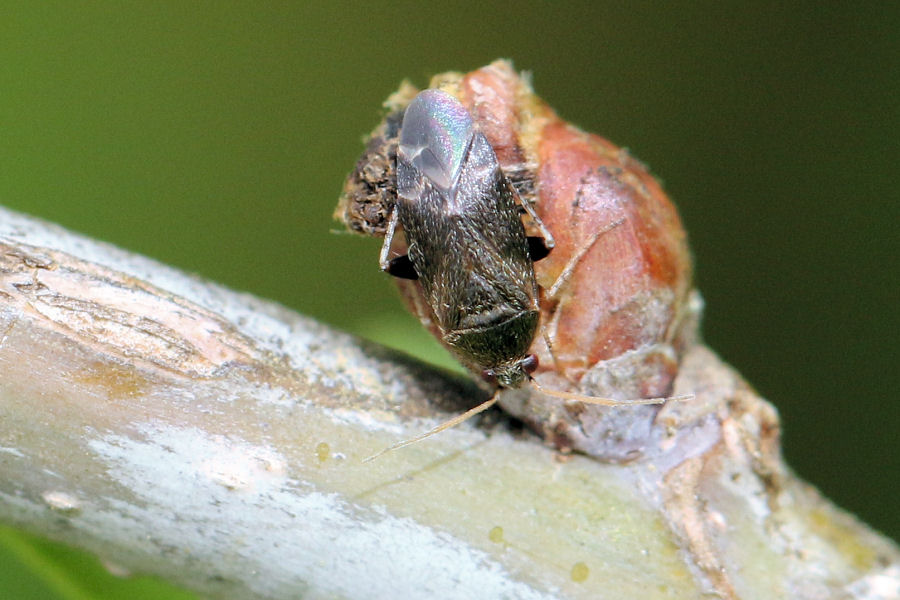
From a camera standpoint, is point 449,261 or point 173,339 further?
point 449,261

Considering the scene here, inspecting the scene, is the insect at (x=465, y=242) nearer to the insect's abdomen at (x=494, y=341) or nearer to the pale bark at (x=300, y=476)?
the insect's abdomen at (x=494, y=341)

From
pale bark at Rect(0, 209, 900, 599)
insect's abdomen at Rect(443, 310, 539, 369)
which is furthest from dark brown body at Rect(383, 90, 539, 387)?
pale bark at Rect(0, 209, 900, 599)

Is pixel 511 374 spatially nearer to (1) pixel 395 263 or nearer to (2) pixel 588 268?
(2) pixel 588 268

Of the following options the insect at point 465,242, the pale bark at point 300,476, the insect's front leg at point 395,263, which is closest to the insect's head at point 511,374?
the insect at point 465,242

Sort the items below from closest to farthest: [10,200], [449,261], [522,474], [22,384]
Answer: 1. [22,384]
2. [522,474]
3. [449,261]
4. [10,200]

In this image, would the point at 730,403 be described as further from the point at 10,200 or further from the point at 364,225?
the point at 10,200

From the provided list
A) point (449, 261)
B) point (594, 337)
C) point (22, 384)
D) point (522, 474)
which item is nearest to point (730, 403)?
point (594, 337)

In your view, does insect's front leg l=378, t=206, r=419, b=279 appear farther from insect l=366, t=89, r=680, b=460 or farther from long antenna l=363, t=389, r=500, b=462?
long antenna l=363, t=389, r=500, b=462
